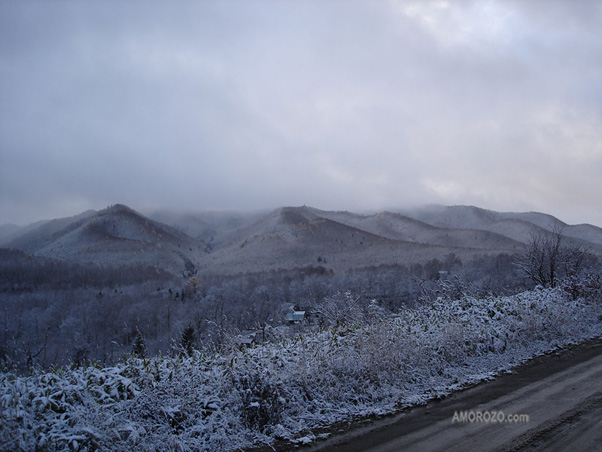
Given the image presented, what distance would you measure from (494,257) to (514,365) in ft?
423

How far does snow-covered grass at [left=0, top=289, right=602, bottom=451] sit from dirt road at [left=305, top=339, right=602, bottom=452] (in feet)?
1.59

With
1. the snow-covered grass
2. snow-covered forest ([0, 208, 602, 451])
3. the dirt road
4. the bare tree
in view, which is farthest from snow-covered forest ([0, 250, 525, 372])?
the dirt road

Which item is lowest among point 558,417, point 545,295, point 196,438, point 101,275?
point 101,275

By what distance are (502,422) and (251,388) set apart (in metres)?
3.72

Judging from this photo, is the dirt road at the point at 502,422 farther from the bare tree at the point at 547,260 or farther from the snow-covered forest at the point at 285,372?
the bare tree at the point at 547,260

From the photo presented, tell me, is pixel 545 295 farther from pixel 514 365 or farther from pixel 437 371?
pixel 437 371

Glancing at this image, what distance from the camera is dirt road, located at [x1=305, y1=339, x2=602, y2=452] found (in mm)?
4906

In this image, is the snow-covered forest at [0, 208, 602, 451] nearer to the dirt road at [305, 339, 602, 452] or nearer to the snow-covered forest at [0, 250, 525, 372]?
the dirt road at [305, 339, 602, 452]

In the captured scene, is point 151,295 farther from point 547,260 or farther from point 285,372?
point 285,372

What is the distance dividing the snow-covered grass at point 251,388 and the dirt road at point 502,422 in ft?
1.59

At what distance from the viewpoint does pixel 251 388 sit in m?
6.17

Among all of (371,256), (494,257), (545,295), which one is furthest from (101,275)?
(545,295)

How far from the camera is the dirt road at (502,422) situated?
16.1 feet

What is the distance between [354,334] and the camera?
8422 mm
